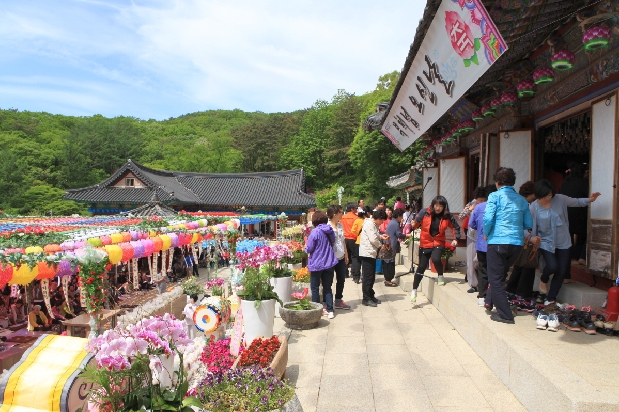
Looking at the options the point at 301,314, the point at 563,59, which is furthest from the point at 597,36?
the point at 301,314

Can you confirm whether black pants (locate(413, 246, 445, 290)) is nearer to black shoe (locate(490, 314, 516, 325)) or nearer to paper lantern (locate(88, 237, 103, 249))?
black shoe (locate(490, 314, 516, 325))

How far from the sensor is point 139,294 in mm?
13523

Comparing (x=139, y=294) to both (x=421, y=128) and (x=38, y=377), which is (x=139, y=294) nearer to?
(x=421, y=128)

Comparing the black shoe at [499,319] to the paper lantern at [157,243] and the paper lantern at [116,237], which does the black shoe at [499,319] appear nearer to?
the paper lantern at [157,243]

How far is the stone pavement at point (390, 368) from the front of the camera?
3.50 metres

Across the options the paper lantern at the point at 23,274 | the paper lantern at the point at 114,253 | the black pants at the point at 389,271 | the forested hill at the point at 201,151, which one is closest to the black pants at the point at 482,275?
the black pants at the point at 389,271

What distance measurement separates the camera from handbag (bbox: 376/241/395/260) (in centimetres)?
A: 732

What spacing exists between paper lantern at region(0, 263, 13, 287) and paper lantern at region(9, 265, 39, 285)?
0.05m

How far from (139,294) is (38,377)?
11132 millimetres

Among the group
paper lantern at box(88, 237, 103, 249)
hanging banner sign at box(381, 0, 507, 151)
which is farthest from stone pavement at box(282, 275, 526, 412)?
paper lantern at box(88, 237, 103, 249)

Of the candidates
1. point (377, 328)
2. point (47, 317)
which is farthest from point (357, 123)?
point (377, 328)

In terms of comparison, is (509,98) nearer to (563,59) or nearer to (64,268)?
(563,59)

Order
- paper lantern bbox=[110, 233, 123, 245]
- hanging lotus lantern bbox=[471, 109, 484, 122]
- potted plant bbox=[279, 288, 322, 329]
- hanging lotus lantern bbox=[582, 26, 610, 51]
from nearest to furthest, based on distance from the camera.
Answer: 1. hanging lotus lantern bbox=[582, 26, 610, 51]
2. potted plant bbox=[279, 288, 322, 329]
3. hanging lotus lantern bbox=[471, 109, 484, 122]
4. paper lantern bbox=[110, 233, 123, 245]

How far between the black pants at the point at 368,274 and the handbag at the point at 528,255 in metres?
2.19
